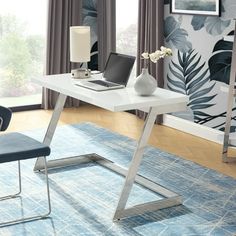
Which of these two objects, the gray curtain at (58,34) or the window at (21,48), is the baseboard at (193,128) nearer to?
the gray curtain at (58,34)

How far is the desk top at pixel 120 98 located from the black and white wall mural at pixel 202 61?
1342 millimetres

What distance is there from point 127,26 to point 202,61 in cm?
162

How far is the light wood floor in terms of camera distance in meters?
4.64

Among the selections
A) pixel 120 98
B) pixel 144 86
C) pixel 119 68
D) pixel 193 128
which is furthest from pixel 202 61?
pixel 120 98

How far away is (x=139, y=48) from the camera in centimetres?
590

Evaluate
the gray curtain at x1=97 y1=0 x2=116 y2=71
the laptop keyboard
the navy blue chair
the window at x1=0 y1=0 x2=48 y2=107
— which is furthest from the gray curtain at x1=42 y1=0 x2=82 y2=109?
the navy blue chair

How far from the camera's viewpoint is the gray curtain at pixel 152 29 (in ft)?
18.5

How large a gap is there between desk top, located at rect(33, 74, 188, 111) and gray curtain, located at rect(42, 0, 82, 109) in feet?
8.09

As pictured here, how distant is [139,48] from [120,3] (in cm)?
95

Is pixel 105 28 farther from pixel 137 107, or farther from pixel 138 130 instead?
pixel 137 107

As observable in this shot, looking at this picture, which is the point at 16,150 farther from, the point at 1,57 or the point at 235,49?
the point at 1,57

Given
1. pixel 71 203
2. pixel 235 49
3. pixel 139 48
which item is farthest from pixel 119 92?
pixel 139 48

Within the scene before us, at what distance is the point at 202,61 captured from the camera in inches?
205

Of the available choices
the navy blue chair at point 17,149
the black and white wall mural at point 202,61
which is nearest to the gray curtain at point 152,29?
the black and white wall mural at point 202,61
